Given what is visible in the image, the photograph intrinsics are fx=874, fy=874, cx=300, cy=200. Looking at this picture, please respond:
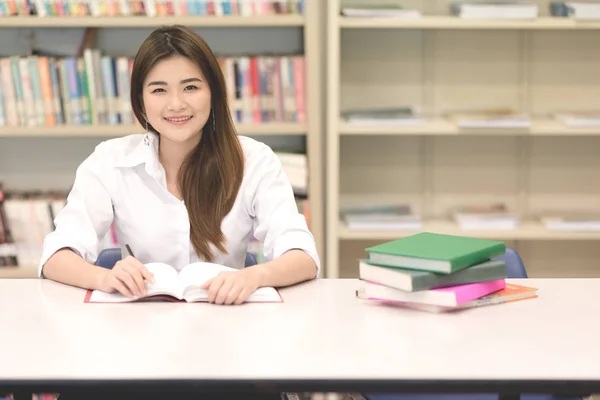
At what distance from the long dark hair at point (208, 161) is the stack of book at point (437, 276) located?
51 cm

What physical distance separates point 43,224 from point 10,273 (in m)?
0.22

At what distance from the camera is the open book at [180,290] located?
1.77 metres

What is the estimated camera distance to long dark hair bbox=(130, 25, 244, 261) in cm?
212

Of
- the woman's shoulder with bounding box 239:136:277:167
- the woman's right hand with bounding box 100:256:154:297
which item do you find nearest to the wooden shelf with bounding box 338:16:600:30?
the woman's shoulder with bounding box 239:136:277:167

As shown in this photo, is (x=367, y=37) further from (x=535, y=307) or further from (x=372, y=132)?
(x=535, y=307)

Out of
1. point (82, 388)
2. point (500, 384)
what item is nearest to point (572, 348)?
point (500, 384)

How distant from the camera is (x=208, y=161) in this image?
2.19 meters

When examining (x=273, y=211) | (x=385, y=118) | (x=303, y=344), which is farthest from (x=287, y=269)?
(x=385, y=118)

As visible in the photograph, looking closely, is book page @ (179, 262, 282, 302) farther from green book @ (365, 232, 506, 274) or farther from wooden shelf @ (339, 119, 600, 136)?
wooden shelf @ (339, 119, 600, 136)

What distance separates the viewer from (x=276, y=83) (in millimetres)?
3289

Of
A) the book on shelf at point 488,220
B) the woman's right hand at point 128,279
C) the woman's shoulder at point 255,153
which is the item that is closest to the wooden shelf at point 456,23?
the book on shelf at point 488,220

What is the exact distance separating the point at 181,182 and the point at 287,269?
0.44 meters

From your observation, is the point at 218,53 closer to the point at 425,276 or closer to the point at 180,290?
the point at 180,290

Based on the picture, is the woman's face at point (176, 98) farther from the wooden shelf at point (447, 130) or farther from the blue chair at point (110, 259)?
the wooden shelf at point (447, 130)
